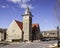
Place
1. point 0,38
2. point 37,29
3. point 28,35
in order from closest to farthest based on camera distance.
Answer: point 28,35 < point 0,38 < point 37,29

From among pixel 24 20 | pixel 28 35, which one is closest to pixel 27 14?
pixel 24 20

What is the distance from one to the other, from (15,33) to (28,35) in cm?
657

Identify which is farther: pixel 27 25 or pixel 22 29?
pixel 22 29

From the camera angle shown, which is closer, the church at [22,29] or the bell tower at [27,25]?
the bell tower at [27,25]

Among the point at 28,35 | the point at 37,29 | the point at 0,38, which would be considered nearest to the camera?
the point at 28,35

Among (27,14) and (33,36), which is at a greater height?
(27,14)

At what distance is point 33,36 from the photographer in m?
92.9

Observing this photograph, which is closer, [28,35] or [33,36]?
[28,35]

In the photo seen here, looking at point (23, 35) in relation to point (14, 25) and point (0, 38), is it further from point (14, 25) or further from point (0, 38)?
point (0, 38)

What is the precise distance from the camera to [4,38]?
90.6m

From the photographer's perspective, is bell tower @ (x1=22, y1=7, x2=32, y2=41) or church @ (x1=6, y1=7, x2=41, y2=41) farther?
church @ (x1=6, y1=7, x2=41, y2=41)

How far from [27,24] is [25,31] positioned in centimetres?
345

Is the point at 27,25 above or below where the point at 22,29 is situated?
above

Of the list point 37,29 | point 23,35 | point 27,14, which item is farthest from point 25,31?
point 37,29
